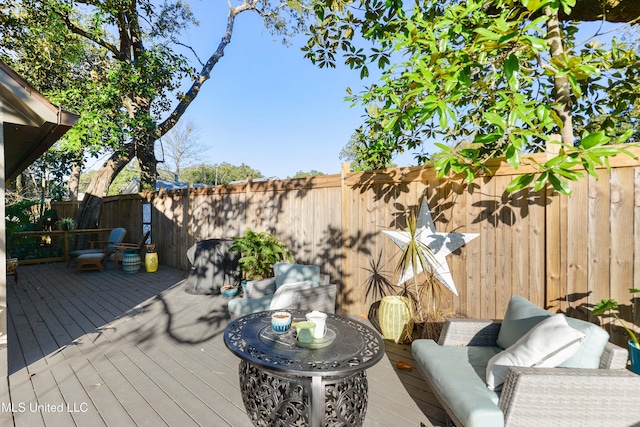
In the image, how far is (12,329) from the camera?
359 cm

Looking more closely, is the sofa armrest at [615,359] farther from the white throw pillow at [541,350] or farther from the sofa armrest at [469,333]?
the sofa armrest at [469,333]

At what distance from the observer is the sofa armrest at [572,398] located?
1508 millimetres

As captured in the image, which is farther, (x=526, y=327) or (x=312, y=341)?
(x=526, y=327)

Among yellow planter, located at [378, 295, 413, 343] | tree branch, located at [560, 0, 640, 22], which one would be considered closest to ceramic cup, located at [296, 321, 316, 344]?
yellow planter, located at [378, 295, 413, 343]

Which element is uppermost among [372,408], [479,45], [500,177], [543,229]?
[479,45]

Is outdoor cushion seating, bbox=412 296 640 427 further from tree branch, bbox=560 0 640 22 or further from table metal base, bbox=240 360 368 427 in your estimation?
tree branch, bbox=560 0 640 22

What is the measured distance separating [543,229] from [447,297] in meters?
1.13

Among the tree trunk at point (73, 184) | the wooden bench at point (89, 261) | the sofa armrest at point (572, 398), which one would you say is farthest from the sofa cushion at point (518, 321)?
the tree trunk at point (73, 184)

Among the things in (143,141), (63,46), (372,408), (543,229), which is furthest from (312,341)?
(63,46)

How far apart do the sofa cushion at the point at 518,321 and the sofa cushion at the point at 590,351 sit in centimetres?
28

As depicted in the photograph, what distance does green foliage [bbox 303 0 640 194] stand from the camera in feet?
6.42

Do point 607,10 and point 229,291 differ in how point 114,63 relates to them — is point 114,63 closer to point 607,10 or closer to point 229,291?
point 229,291

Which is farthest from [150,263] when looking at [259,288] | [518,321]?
[518,321]

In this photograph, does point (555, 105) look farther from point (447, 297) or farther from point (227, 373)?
point (227, 373)
